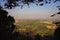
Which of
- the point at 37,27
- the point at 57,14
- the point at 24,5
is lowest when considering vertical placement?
the point at 37,27

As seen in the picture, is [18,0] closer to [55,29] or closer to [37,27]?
[37,27]

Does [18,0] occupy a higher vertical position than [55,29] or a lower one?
higher

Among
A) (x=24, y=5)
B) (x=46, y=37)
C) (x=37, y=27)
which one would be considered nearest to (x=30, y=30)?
(x=37, y=27)

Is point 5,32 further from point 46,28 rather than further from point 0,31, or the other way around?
point 46,28

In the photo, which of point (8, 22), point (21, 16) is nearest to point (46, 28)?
point (21, 16)

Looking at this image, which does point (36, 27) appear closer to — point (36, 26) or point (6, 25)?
point (36, 26)

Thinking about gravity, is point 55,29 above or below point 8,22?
below

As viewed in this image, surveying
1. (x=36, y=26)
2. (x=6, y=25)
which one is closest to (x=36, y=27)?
(x=36, y=26)

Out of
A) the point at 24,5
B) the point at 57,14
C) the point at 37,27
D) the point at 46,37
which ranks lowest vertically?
the point at 46,37
